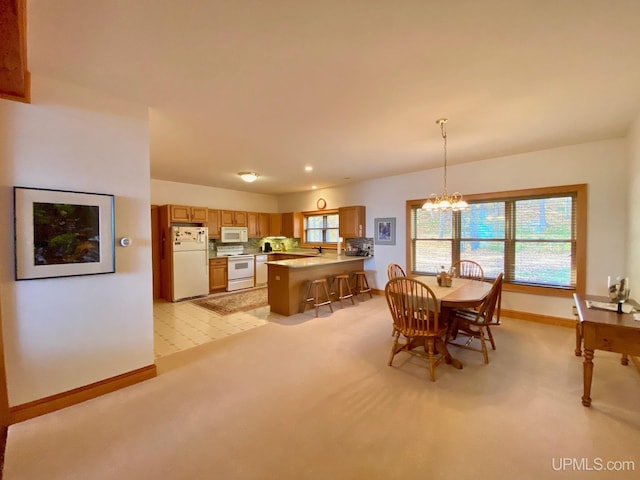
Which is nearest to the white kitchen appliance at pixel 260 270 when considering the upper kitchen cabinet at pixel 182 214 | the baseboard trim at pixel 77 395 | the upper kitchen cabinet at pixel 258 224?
the upper kitchen cabinet at pixel 258 224

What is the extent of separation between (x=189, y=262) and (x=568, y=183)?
675 centimetres

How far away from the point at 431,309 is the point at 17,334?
135 inches

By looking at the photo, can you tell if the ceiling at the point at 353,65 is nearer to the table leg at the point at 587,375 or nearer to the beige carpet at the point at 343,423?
the table leg at the point at 587,375

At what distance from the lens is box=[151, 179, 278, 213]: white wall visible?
226 inches

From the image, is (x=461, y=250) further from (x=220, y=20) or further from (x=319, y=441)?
(x=220, y=20)

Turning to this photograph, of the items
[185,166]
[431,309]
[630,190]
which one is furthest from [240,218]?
[630,190]

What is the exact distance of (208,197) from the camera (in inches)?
257

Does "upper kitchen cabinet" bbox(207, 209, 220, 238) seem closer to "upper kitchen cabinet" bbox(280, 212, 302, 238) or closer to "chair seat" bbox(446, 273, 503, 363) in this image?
"upper kitchen cabinet" bbox(280, 212, 302, 238)

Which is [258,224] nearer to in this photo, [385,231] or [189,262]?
[189,262]

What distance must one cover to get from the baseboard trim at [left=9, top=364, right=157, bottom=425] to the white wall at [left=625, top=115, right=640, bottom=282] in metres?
4.99

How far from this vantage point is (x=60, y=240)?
2.06 metres

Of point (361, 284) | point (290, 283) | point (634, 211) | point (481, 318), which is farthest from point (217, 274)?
point (634, 211)

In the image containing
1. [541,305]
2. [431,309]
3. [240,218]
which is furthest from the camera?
[240,218]

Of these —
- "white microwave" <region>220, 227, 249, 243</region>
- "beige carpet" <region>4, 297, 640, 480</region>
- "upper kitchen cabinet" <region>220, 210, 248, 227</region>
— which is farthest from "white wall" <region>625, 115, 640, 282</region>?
"upper kitchen cabinet" <region>220, 210, 248, 227</region>
